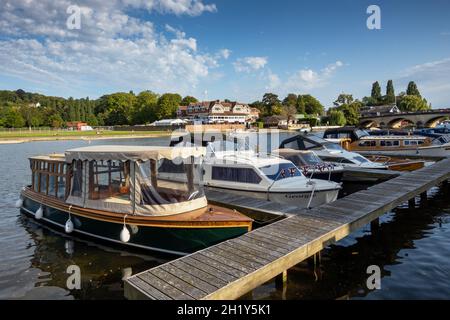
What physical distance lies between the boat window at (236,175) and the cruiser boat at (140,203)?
3726mm

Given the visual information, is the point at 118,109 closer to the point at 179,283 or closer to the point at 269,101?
the point at 269,101

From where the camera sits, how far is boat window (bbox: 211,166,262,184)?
45.1 ft

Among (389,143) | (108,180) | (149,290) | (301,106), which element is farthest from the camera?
(301,106)

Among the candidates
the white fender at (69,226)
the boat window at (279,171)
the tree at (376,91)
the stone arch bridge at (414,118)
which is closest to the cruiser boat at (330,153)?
the boat window at (279,171)

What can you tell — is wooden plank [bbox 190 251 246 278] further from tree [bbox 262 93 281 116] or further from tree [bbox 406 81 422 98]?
tree [bbox 406 81 422 98]

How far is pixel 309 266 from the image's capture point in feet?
29.9

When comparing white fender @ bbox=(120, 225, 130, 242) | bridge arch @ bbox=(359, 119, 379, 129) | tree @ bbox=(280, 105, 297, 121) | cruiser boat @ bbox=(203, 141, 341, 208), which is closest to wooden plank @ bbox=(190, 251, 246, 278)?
white fender @ bbox=(120, 225, 130, 242)

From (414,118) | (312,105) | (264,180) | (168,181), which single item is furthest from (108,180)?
(312,105)

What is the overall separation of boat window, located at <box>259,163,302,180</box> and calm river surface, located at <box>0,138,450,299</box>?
360 centimetres

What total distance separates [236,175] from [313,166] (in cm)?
562

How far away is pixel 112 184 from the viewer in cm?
1072

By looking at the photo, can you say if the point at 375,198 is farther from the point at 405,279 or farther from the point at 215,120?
the point at 215,120

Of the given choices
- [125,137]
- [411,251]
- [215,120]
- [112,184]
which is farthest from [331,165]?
[215,120]

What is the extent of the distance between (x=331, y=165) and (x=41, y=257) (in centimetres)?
1459
